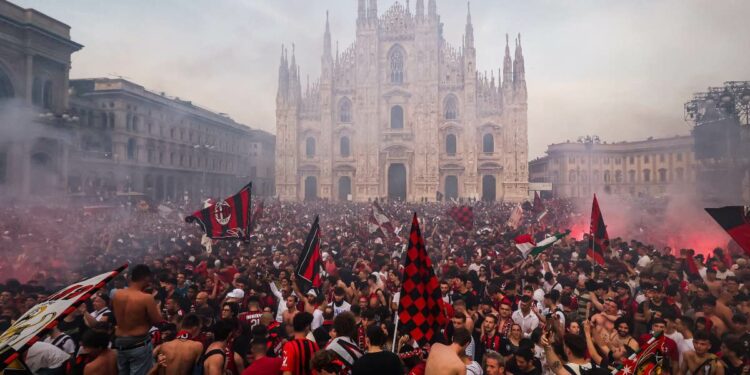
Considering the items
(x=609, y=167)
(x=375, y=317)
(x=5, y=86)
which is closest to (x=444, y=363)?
(x=375, y=317)

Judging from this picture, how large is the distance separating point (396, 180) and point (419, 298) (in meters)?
46.2

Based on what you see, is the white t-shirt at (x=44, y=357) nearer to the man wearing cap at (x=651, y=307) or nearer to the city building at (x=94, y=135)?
the man wearing cap at (x=651, y=307)

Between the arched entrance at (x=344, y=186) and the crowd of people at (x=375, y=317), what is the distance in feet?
126

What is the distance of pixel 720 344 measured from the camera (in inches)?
212

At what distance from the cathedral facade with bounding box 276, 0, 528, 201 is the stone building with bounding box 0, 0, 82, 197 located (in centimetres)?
2248

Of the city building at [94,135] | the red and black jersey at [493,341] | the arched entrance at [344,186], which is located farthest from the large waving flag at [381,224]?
the arched entrance at [344,186]

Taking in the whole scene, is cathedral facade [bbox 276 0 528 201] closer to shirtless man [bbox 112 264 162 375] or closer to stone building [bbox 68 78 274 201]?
stone building [bbox 68 78 274 201]

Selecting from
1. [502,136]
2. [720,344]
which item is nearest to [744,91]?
[502,136]

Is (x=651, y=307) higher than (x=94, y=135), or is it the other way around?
(x=94, y=135)

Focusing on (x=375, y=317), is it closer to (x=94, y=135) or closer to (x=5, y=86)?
(x=5, y=86)

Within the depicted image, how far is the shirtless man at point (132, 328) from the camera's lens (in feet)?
Answer: 15.9

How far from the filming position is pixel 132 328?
489cm

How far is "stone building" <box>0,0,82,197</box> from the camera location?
27.1 meters

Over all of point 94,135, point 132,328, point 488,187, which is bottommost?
point 132,328
